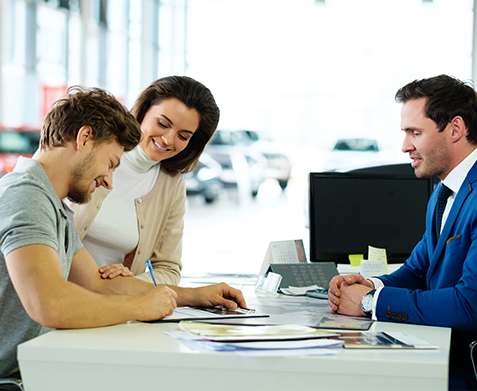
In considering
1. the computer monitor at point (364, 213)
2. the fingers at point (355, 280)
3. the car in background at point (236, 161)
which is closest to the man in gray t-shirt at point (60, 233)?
the fingers at point (355, 280)

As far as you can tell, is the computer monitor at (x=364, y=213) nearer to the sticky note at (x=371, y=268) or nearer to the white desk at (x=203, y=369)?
the sticky note at (x=371, y=268)

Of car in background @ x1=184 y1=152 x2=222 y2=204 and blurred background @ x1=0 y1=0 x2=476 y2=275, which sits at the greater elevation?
blurred background @ x1=0 y1=0 x2=476 y2=275

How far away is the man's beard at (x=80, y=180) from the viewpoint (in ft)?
4.64

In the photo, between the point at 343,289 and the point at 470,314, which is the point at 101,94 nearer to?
the point at 343,289

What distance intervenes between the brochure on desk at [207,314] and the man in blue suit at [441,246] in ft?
0.93

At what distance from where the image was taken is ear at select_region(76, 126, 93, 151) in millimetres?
1390

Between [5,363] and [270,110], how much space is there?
1309 cm

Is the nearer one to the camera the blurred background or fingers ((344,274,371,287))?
fingers ((344,274,371,287))

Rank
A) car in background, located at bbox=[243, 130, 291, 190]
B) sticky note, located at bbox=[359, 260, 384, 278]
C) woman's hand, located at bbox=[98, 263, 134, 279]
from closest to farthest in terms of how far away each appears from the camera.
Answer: woman's hand, located at bbox=[98, 263, 134, 279] < sticky note, located at bbox=[359, 260, 384, 278] < car in background, located at bbox=[243, 130, 291, 190]

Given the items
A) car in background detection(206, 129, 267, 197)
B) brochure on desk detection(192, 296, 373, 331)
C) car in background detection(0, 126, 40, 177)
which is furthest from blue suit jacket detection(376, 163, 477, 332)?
car in background detection(206, 129, 267, 197)

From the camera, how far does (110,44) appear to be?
12.4 m

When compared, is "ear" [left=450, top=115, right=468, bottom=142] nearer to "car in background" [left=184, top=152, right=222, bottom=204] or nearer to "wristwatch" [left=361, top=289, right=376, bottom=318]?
"wristwatch" [left=361, top=289, right=376, bottom=318]

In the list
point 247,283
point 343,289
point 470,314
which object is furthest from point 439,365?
point 247,283

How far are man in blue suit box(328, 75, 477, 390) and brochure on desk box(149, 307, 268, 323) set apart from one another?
284mm
